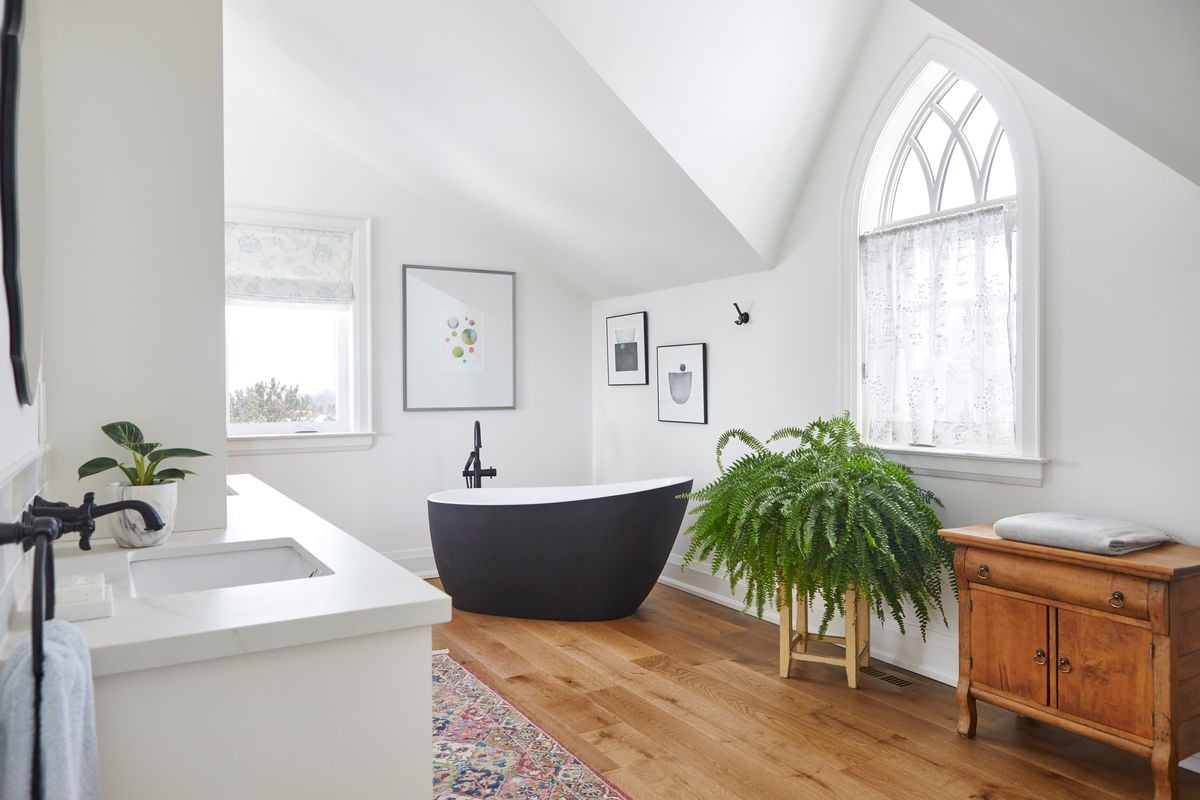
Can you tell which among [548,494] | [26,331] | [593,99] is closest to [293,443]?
[548,494]

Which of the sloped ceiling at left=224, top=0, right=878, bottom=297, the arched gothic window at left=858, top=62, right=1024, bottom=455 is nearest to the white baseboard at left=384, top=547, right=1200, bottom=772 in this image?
the arched gothic window at left=858, top=62, right=1024, bottom=455

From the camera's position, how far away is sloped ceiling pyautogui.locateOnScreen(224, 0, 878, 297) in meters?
3.12

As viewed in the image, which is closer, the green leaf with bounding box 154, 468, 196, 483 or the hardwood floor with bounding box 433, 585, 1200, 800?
the green leaf with bounding box 154, 468, 196, 483

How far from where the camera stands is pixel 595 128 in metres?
3.49

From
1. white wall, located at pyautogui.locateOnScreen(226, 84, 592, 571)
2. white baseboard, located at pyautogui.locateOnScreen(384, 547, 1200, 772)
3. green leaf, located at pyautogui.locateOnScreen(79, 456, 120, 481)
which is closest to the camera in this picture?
green leaf, located at pyautogui.locateOnScreen(79, 456, 120, 481)

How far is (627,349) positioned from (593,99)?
87.1 inches

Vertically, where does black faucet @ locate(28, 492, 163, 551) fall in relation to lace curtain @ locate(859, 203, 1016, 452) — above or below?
below

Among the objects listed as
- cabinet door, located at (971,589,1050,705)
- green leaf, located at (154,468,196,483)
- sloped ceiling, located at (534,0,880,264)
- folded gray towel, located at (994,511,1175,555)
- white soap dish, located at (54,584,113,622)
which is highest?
sloped ceiling, located at (534,0,880,264)

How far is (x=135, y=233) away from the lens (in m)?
1.96

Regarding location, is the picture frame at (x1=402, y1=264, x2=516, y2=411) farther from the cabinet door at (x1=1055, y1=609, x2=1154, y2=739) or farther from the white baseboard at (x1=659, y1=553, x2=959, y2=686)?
the cabinet door at (x1=1055, y1=609, x2=1154, y2=739)

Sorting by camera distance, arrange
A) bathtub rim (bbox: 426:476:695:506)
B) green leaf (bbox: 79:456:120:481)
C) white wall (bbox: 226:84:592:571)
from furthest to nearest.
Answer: white wall (bbox: 226:84:592:571), bathtub rim (bbox: 426:476:695:506), green leaf (bbox: 79:456:120:481)

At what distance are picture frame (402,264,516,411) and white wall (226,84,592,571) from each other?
62 millimetres

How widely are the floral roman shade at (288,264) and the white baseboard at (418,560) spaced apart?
5.17ft

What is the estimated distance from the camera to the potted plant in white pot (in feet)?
5.96
